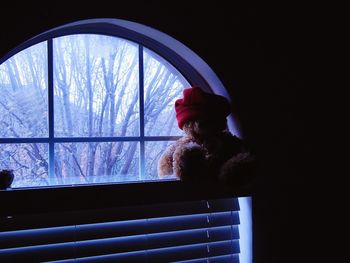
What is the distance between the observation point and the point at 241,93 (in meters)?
1.23

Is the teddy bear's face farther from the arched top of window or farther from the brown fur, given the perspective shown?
the arched top of window

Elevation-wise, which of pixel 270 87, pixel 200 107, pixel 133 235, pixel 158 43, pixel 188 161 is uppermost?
pixel 158 43

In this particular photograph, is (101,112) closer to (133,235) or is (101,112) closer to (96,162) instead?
(96,162)

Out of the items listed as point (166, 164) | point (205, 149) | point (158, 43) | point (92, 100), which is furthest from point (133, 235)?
point (158, 43)

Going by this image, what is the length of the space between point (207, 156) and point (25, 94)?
60cm

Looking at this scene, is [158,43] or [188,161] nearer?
[188,161]

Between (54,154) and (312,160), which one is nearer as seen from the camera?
(54,154)

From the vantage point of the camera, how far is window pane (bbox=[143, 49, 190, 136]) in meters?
1.25

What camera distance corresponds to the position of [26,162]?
3.60 feet

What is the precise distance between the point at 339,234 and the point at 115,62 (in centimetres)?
106

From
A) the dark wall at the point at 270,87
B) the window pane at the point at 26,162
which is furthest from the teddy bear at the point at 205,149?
the window pane at the point at 26,162

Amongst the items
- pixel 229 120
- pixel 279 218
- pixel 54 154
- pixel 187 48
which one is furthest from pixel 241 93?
pixel 54 154

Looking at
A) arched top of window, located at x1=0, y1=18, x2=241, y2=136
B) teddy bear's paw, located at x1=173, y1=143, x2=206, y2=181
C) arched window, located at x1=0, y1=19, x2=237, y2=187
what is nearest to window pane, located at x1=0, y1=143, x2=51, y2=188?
arched window, located at x1=0, y1=19, x2=237, y2=187

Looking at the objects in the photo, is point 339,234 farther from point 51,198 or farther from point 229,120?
point 51,198
